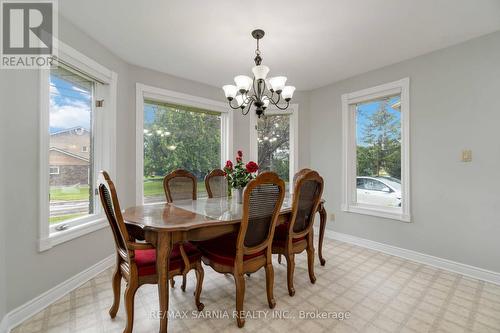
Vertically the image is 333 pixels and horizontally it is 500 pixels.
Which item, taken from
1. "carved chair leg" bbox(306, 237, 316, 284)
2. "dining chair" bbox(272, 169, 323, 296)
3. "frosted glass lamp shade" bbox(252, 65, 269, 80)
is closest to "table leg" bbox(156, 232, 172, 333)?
"dining chair" bbox(272, 169, 323, 296)

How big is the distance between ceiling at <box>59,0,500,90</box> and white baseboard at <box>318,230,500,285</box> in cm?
245

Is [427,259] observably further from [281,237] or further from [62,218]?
[62,218]

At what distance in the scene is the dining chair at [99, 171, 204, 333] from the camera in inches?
57.4

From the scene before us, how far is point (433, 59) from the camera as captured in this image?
9.10 ft

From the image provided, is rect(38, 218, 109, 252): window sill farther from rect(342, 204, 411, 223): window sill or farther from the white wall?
the white wall

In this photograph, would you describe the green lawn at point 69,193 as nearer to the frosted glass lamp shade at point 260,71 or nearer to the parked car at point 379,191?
the frosted glass lamp shade at point 260,71

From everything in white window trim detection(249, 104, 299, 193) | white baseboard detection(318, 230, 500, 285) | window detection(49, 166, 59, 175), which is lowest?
white baseboard detection(318, 230, 500, 285)

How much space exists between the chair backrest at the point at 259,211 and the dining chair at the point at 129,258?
1.45 feet

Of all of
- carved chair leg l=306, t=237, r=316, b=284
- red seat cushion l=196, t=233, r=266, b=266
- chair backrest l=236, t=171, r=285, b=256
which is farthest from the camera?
carved chair leg l=306, t=237, r=316, b=284

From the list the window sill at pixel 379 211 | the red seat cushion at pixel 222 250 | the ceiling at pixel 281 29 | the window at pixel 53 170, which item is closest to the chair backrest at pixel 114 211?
the red seat cushion at pixel 222 250

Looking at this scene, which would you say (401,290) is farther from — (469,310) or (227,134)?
(227,134)

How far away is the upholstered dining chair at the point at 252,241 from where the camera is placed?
5.54ft

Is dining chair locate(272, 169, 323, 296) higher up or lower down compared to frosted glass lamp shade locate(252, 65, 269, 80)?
lower down

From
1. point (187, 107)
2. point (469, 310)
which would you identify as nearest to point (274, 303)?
point (469, 310)
